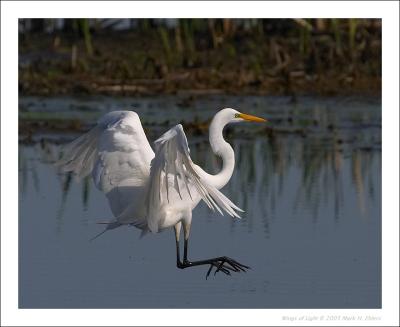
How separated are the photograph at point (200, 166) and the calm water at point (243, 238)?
2 cm

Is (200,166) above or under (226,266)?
above

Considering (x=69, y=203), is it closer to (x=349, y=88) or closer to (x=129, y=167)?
(x=129, y=167)

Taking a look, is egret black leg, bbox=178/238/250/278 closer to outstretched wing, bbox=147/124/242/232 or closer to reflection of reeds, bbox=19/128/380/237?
outstretched wing, bbox=147/124/242/232

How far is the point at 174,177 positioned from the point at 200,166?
475 centimetres

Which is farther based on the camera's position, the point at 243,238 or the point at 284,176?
the point at 284,176

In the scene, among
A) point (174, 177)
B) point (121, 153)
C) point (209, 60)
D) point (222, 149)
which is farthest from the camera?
point (209, 60)

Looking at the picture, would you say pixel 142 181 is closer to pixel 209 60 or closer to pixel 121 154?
pixel 121 154

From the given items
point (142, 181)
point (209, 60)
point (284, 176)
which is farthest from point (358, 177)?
point (209, 60)

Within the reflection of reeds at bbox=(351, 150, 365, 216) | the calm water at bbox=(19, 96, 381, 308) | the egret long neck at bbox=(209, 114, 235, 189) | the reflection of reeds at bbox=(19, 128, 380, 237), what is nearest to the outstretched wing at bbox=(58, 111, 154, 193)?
the egret long neck at bbox=(209, 114, 235, 189)

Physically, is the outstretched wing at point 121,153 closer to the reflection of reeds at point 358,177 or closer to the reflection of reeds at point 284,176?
the reflection of reeds at point 284,176

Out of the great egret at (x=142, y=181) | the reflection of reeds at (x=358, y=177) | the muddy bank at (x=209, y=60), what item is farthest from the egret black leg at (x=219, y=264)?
the muddy bank at (x=209, y=60)

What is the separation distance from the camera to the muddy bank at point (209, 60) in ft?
56.5

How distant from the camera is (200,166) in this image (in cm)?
1222

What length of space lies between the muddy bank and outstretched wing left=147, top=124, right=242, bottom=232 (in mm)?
9046
